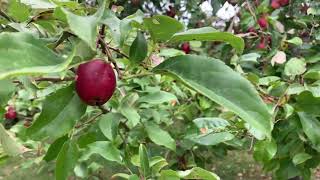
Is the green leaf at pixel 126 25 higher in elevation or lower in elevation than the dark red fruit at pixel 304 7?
higher

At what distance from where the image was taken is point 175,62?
→ 724 mm

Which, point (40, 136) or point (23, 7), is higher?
point (23, 7)

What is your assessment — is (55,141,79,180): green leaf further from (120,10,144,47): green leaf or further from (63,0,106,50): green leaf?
(63,0,106,50): green leaf

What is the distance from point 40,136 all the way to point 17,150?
29cm

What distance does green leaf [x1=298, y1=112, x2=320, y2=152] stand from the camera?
1.64m

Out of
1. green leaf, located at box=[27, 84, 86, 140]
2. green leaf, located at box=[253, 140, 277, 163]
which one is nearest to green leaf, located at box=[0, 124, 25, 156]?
green leaf, located at box=[27, 84, 86, 140]

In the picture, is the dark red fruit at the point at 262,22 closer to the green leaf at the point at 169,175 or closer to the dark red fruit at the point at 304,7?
the dark red fruit at the point at 304,7

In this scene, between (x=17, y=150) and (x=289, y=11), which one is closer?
(x=17, y=150)

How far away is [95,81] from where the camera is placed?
73 centimetres

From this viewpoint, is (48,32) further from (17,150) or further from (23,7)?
(17,150)

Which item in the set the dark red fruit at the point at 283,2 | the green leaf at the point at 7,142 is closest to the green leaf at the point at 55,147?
the green leaf at the point at 7,142

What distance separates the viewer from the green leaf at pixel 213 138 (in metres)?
1.62

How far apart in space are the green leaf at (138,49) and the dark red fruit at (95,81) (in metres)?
0.11

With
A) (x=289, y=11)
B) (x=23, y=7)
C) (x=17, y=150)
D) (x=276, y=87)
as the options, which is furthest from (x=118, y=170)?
(x=23, y=7)
